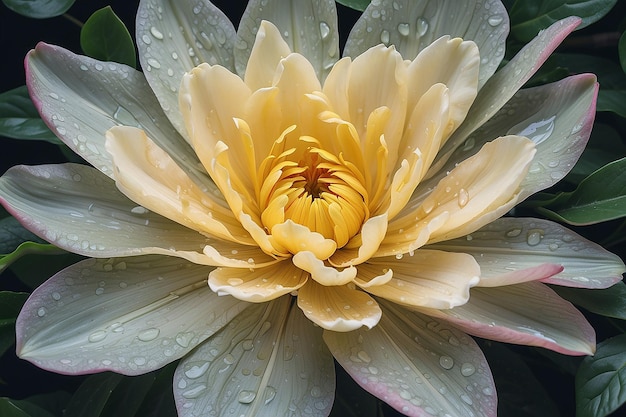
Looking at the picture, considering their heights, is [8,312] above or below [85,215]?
below

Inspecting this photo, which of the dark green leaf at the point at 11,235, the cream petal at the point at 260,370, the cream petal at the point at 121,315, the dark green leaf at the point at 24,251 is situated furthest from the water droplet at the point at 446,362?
the dark green leaf at the point at 11,235

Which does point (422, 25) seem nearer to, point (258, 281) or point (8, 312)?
point (258, 281)

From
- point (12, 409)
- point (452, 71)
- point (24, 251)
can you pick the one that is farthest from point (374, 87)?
point (12, 409)

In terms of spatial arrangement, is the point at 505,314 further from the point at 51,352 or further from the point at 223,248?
the point at 51,352

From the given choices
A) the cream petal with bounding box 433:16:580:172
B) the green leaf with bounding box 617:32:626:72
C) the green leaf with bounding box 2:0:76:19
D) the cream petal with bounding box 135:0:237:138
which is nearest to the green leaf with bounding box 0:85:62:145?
the green leaf with bounding box 2:0:76:19

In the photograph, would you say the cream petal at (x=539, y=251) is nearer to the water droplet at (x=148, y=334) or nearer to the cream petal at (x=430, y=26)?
the cream petal at (x=430, y=26)

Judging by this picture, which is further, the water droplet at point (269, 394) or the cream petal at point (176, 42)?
the cream petal at point (176, 42)

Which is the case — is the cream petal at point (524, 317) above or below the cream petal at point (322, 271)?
below
